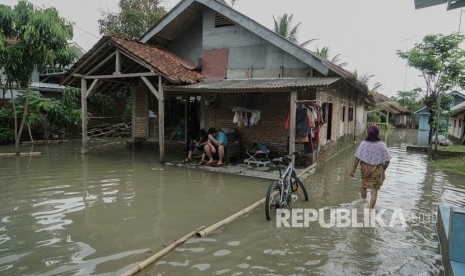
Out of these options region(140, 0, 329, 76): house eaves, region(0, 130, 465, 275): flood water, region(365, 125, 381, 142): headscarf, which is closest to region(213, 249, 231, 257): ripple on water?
region(0, 130, 465, 275): flood water

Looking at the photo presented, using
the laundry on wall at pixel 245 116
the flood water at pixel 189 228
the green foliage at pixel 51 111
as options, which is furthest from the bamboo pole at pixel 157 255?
the green foliage at pixel 51 111

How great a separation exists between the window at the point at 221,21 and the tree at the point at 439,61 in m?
9.52

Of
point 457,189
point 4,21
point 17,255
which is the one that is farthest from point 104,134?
point 457,189

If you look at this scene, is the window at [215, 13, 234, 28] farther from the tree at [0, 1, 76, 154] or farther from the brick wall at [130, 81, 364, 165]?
the tree at [0, 1, 76, 154]

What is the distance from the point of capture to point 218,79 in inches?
462

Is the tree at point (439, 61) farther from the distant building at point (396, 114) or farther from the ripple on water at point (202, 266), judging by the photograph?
the distant building at point (396, 114)

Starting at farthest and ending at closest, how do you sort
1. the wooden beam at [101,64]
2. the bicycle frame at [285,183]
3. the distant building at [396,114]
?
1. the distant building at [396,114]
2. the wooden beam at [101,64]
3. the bicycle frame at [285,183]

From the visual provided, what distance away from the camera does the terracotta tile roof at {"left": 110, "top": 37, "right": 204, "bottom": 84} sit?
9.92 m

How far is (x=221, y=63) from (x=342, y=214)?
7457mm

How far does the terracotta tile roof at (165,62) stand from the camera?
992cm

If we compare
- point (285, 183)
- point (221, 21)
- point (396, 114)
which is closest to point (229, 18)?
point (221, 21)

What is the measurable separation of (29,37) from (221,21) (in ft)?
19.9

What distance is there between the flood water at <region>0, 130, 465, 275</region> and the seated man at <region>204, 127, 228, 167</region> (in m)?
0.85

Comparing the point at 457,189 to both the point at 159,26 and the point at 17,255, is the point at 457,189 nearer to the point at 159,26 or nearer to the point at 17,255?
the point at 17,255
